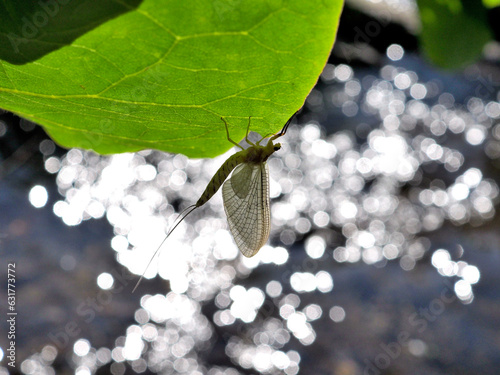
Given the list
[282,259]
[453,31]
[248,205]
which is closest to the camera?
[248,205]

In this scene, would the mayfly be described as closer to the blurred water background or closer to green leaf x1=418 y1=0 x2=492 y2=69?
green leaf x1=418 y1=0 x2=492 y2=69

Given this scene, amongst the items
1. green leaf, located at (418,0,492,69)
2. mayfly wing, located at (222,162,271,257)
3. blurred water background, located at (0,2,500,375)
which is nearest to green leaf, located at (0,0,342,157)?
mayfly wing, located at (222,162,271,257)

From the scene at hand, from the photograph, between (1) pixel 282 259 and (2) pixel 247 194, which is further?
(1) pixel 282 259

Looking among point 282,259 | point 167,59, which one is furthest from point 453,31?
point 282,259

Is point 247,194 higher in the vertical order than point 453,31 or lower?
lower

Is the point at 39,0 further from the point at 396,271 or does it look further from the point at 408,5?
the point at 408,5

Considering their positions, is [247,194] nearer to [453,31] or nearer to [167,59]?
[167,59]
